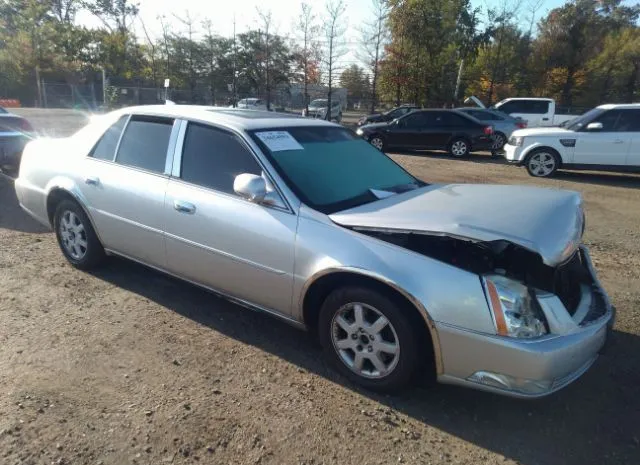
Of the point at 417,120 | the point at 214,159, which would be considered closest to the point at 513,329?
the point at 214,159

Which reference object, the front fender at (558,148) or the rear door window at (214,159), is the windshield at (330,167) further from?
the front fender at (558,148)

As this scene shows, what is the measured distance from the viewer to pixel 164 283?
14.7ft

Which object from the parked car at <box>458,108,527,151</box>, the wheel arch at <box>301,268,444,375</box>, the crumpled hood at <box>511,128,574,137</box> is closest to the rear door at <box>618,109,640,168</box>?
the crumpled hood at <box>511,128,574,137</box>

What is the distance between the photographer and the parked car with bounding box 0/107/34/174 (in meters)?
8.15

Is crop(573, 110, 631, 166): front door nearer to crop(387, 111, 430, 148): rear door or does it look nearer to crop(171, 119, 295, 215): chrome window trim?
crop(387, 111, 430, 148): rear door

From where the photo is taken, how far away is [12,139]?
8250 mm

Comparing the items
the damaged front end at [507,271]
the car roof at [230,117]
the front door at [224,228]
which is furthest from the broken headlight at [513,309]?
the car roof at [230,117]

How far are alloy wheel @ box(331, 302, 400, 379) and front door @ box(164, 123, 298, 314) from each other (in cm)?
41

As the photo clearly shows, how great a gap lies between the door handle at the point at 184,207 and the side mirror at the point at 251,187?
1.67ft

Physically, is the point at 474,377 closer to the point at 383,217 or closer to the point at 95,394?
the point at 383,217

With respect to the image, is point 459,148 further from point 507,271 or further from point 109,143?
point 507,271

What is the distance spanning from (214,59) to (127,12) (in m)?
20.2

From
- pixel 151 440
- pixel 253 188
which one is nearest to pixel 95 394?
pixel 151 440

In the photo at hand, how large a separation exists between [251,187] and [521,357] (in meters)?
1.82
